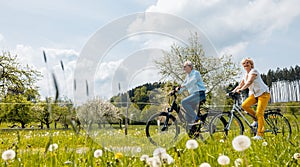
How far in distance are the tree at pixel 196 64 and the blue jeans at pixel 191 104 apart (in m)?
0.78

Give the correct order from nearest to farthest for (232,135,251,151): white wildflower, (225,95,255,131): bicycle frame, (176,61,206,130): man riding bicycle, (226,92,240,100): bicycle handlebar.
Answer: (232,135,251,151): white wildflower < (176,61,206,130): man riding bicycle < (226,92,240,100): bicycle handlebar < (225,95,255,131): bicycle frame

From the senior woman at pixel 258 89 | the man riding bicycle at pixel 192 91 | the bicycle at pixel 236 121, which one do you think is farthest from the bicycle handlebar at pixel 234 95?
the man riding bicycle at pixel 192 91

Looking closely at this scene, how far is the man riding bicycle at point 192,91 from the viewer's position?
631 centimetres

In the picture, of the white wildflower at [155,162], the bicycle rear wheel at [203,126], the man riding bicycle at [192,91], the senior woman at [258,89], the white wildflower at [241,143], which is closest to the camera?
the white wildflower at [241,143]

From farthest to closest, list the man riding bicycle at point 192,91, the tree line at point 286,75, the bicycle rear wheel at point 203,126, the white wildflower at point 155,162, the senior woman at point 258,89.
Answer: the tree line at point 286,75 → the bicycle rear wheel at point 203,126 → the senior woman at point 258,89 → the man riding bicycle at point 192,91 → the white wildflower at point 155,162

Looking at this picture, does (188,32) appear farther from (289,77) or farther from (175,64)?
(289,77)

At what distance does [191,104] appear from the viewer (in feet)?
21.7

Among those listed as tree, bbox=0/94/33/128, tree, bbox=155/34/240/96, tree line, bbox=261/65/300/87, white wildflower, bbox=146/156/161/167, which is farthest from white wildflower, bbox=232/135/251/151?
tree line, bbox=261/65/300/87

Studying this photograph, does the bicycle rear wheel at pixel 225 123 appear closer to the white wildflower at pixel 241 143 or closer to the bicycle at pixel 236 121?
the bicycle at pixel 236 121

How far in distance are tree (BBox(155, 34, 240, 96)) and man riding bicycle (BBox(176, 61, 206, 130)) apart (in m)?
0.47

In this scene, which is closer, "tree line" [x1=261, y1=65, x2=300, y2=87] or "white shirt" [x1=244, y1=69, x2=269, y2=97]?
"white shirt" [x1=244, y1=69, x2=269, y2=97]

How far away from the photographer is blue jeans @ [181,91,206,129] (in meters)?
6.47

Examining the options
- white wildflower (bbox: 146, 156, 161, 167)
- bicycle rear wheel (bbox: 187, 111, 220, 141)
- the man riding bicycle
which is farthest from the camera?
bicycle rear wheel (bbox: 187, 111, 220, 141)

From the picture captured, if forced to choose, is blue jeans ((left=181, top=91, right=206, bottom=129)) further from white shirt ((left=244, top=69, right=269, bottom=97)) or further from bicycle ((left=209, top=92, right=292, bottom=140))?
white shirt ((left=244, top=69, right=269, bottom=97))
